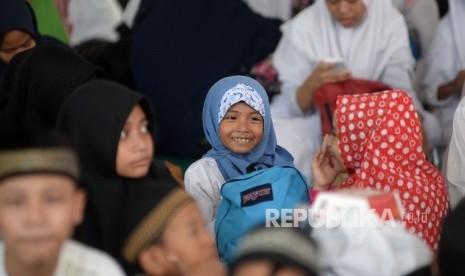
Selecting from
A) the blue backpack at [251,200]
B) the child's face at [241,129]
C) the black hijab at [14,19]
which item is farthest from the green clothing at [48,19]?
the blue backpack at [251,200]

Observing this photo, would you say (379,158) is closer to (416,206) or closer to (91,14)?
(416,206)

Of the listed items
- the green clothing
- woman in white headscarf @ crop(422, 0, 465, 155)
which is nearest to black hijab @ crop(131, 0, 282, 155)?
the green clothing

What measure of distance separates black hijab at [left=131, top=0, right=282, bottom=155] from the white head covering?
36 centimetres

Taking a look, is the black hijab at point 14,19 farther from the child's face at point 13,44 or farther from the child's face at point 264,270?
the child's face at point 264,270

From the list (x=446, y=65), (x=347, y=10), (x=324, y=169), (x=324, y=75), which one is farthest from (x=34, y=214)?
(x=446, y=65)

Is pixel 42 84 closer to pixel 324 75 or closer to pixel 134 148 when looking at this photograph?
pixel 134 148

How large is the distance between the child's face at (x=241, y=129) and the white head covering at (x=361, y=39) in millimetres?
1170

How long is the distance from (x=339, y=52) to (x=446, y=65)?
1.84 feet

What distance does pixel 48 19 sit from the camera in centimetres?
498

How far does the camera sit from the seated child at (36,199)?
2111 millimetres

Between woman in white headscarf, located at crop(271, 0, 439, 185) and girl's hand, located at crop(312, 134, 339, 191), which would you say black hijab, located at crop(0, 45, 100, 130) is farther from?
woman in white headscarf, located at crop(271, 0, 439, 185)

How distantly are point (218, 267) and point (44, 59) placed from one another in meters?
1.23

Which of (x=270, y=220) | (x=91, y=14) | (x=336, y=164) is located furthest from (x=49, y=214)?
(x=91, y=14)

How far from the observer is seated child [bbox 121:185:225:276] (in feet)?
7.49
